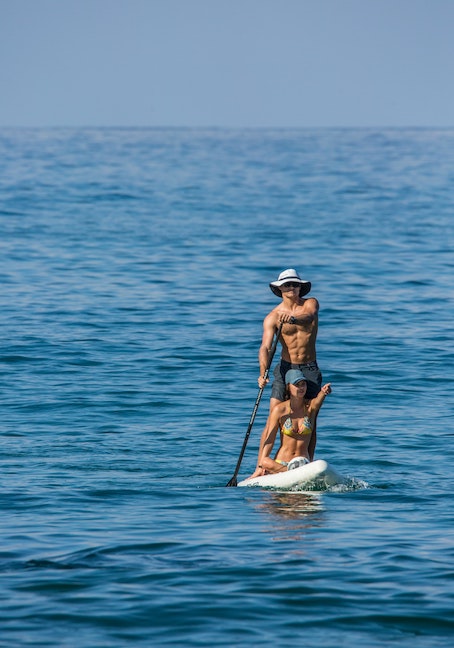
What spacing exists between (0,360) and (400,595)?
14366 millimetres

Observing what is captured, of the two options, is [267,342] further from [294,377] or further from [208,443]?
[208,443]

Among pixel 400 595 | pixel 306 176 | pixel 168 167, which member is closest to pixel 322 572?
pixel 400 595

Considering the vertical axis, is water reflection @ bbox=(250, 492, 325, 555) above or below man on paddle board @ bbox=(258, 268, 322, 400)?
below

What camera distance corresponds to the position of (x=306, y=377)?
1625 centimetres

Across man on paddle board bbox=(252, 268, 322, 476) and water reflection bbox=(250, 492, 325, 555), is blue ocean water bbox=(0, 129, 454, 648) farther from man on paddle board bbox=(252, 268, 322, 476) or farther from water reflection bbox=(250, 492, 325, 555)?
man on paddle board bbox=(252, 268, 322, 476)

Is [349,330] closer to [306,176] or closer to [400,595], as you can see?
[400,595]

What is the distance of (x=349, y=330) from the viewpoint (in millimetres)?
28438

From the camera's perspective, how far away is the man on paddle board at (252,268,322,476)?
1605cm

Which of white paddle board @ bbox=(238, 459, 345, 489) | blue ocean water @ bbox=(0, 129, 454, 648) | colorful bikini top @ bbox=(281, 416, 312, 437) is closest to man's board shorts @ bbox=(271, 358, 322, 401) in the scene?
colorful bikini top @ bbox=(281, 416, 312, 437)

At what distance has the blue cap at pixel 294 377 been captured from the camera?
1617 centimetres

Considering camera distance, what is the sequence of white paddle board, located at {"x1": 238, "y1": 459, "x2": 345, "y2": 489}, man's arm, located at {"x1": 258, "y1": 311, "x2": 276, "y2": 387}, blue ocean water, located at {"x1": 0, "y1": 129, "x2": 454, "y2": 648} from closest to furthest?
blue ocean water, located at {"x1": 0, "y1": 129, "x2": 454, "y2": 648}
white paddle board, located at {"x1": 238, "y1": 459, "x2": 345, "y2": 489}
man's arm, located at {"x1": 258, "y1": 311, "x2": 276, "y2": 387}

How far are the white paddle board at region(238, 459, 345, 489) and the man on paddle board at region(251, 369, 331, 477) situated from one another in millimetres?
370

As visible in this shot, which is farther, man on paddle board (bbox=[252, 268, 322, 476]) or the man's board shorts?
the man's board shorts

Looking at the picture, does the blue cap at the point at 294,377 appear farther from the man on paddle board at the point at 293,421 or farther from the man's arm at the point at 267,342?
the man's arm at the point at 267,342
